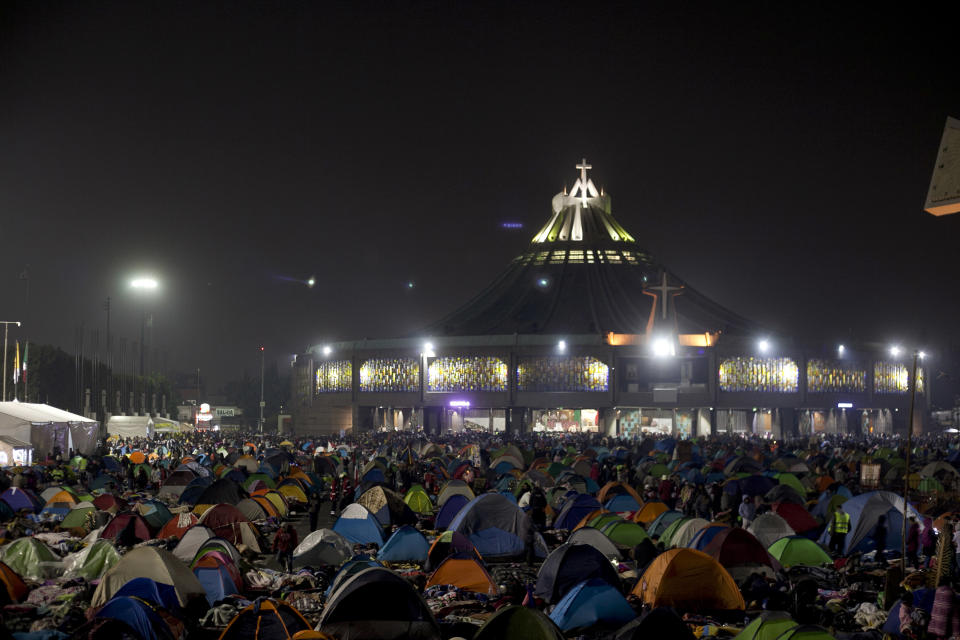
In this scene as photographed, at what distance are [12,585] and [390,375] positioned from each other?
261 ft

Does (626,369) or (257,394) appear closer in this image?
(626,369)

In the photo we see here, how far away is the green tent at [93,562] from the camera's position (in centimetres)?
1817

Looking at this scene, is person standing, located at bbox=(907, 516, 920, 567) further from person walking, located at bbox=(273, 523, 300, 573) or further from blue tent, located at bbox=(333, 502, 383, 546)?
person walking, located at bbox=(273, 523, 300, 573)

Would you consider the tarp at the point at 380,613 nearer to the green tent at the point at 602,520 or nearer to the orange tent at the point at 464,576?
the orange tent at the point at 464,576

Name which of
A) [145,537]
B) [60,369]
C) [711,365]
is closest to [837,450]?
[145,537]

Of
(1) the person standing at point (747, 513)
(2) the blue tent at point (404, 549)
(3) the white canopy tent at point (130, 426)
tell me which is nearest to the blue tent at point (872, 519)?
(1) the person standing at point (747, 513)

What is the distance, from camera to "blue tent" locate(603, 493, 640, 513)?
27.1 meters

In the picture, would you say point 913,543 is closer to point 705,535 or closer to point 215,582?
point 705,535

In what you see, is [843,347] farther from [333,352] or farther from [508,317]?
[333,352]

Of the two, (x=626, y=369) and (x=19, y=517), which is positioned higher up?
(x=626, y=369)

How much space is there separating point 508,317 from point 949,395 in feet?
243

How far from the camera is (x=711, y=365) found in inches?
3541

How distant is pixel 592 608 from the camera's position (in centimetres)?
1517

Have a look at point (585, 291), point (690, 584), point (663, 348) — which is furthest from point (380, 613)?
point (585, 291)
